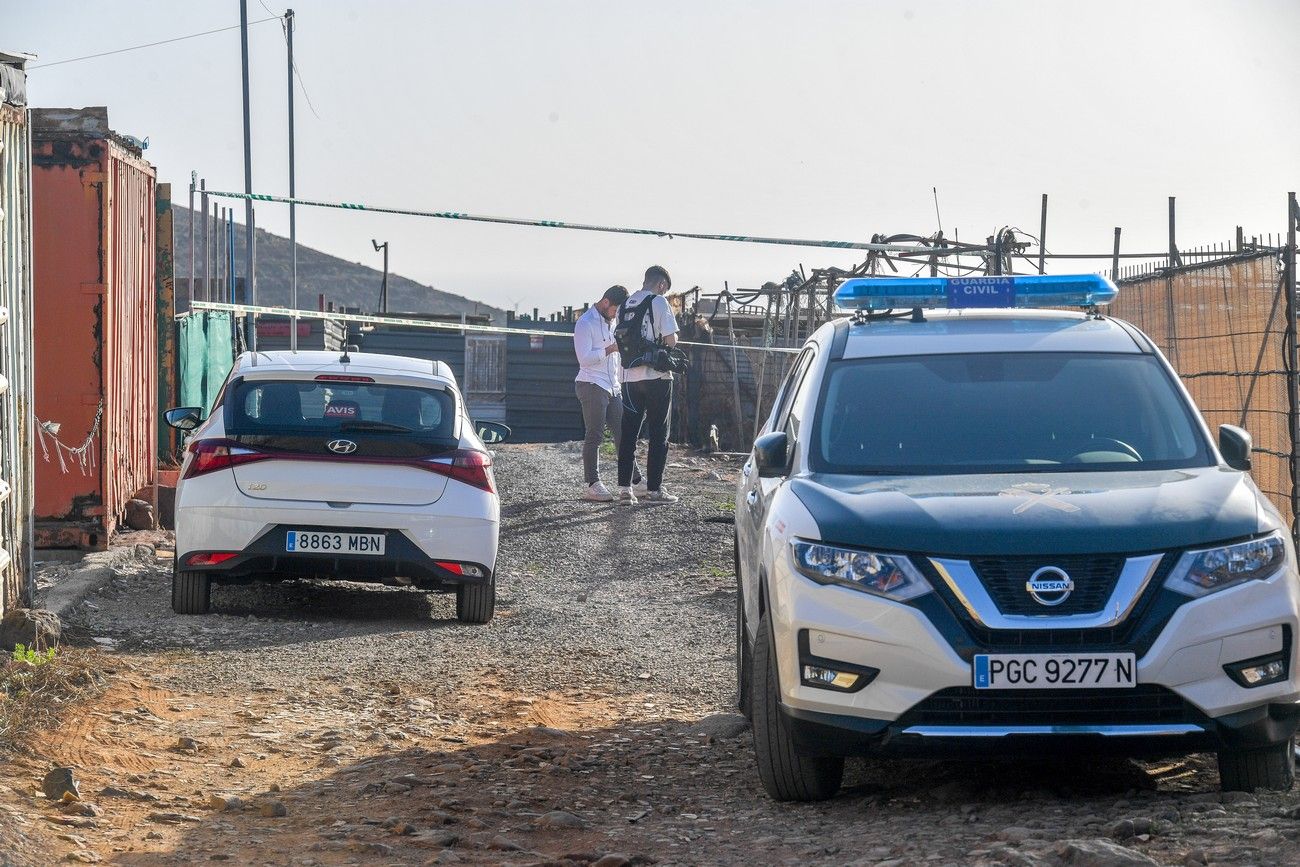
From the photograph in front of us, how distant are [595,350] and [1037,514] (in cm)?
1023

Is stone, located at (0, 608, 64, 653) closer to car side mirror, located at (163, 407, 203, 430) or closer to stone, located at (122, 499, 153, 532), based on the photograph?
car side mirror, located at (163, 407, 203, 430)

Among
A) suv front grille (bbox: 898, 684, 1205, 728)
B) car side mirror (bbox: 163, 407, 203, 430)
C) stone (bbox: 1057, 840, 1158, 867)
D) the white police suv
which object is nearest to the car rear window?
car side mirror (bbox: 163, 407, 203, 430)

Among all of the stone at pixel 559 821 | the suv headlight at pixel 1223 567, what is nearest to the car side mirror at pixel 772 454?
the stone at pixel 559 821

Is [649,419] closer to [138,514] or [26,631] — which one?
[138,514]

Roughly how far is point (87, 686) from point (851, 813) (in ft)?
12.0

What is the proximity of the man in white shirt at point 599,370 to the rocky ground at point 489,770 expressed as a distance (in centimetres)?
519

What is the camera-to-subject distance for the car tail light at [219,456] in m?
8.81

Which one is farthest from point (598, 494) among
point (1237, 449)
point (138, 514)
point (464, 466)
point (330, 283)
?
point (330, 283)

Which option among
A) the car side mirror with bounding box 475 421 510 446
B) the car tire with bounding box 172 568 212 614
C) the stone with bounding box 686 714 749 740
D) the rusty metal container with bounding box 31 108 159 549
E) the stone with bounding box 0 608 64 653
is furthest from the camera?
the rusty metal container with bounding box 31 108 159 549

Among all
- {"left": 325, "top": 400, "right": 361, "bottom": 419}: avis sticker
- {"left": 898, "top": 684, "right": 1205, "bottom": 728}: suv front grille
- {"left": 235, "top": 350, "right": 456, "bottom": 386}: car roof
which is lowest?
{"left": 898, "top": 684, "right": 1205, "bottom": 728}: suv front grille

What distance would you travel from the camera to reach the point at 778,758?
525cm

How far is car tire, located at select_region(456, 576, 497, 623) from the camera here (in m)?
9.22

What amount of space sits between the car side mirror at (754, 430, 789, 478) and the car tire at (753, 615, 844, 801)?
64cm

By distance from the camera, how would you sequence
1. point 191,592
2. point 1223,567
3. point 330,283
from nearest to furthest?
point 1223,567, point 191,592, point 330,283
